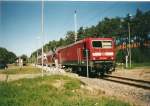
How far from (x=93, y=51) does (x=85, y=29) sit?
61863 millimetres

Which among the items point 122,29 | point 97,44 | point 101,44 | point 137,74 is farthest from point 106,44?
point 122,29

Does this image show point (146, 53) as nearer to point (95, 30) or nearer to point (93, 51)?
point (95, 30)

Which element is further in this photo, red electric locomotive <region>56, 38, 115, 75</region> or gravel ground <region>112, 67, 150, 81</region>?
gravel ground <region>112, 67, 150, 81</region>

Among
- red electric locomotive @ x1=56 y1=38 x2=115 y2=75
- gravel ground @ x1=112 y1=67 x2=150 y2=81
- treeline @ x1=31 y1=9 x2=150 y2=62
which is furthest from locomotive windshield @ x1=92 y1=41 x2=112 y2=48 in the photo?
treeline @ x1=31 y1=9 x2=150 y2=62

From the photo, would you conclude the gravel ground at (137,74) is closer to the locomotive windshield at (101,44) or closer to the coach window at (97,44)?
the locomotive windshield at (101,44)

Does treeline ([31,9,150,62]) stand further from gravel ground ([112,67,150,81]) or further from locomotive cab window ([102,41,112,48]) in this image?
locomotive cab window ([102,41,112,48])

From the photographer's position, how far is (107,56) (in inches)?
961

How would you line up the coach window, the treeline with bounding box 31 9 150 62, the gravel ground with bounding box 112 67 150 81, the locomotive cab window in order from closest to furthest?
1. the gravel ground with bounding box 112 67 150 81
2. the coach window
3. the locomotive cab window
4. the treeline with bounding box 31 9 150 62

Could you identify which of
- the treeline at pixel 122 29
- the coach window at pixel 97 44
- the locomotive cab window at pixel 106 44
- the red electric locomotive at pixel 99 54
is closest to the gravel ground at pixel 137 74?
the red electric locomotive at pixel 99 54

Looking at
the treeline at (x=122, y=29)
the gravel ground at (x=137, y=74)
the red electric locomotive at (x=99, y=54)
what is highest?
the treeline at (x=122, y=29)

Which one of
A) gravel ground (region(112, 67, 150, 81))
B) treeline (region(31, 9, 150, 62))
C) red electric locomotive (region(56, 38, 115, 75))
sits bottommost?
gravel ground (region(112, 67, 150, 81))

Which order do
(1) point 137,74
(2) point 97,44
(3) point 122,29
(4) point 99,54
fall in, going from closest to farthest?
1. (4) point 99,54
2. (2) point 97,44
3. (1) point 137,74
4. (3) point 122,29

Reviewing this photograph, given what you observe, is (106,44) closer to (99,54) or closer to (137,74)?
(99,54)

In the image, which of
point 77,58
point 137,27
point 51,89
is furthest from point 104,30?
point 51,89
